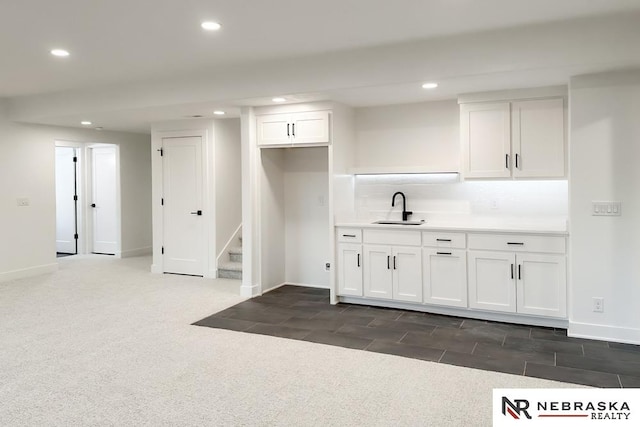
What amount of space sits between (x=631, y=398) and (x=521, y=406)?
0.67 meters

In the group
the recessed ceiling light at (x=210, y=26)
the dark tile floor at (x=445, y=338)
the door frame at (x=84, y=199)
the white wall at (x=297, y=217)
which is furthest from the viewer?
the door frame at (x=84, y=199)

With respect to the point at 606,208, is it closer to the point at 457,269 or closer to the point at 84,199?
the point at 457,269

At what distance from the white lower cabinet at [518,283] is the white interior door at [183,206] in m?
3.97

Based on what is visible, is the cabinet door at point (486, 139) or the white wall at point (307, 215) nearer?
the cabinet door at point (486, 139)

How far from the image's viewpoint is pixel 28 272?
284 inches

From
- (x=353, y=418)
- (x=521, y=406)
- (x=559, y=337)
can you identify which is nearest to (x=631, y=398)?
(x=521, y=406)

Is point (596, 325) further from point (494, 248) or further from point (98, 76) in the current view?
point (98, 76)

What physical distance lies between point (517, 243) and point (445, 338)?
1.12 meters

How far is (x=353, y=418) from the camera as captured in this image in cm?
278

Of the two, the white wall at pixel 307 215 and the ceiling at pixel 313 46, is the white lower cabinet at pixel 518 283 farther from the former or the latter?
the white wall at pixel 307 215

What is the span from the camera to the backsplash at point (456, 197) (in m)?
4.95

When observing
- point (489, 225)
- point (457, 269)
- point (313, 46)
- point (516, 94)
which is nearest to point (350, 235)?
point (457, 269)

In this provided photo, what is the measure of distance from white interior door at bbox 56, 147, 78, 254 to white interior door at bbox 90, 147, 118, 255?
1.20ft

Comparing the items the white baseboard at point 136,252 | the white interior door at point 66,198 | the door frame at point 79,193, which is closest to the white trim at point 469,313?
the white baseboard at point 136,252
